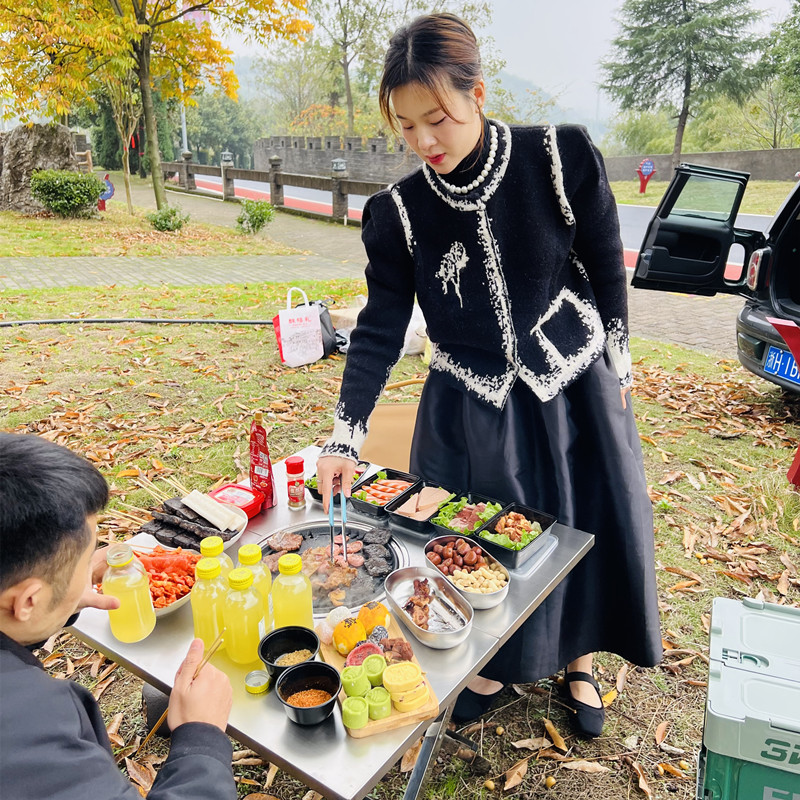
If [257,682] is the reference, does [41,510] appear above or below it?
above

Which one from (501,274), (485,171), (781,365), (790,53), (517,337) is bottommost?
(781,365)

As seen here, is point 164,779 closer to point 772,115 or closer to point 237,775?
point 237,775

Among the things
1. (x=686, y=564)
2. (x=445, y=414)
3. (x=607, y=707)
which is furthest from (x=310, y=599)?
(x=686, y=564)

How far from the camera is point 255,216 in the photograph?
14.0 metres

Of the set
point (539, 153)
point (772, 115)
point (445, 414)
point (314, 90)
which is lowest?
point (445, 414)

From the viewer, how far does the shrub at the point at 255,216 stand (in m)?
13.9

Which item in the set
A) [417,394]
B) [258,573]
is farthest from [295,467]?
[417,394]

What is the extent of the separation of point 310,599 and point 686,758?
1.75m

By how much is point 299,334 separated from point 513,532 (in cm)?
455

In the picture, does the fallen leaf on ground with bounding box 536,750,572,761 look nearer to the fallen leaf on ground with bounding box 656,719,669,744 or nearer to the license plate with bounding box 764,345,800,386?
the fallen leaf on ground with bounding box 656,719,669,744

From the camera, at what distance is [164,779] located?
1.25m

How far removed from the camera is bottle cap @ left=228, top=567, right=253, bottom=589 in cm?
155

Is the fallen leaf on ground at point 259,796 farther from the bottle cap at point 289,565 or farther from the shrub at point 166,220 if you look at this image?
the shrub at point 166,220

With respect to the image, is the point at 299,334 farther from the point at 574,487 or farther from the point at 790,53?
the point at 790,53
